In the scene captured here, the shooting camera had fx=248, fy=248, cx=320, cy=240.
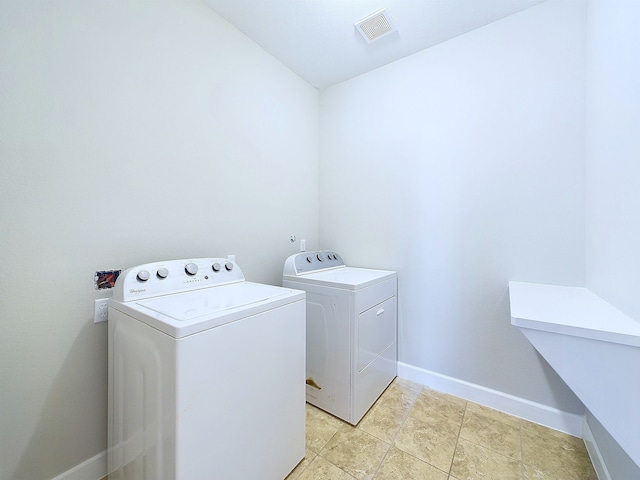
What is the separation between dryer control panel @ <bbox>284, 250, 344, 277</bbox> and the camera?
1.80 meters

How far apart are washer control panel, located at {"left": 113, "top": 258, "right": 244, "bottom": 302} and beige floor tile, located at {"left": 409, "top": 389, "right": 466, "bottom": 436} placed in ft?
4.76

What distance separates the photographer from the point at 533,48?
5.03ft

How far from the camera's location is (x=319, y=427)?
59.2 inches

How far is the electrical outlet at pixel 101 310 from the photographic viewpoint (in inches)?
45.9

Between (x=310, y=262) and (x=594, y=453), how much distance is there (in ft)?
5.99

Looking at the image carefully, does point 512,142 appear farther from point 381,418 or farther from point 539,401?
point 381,418

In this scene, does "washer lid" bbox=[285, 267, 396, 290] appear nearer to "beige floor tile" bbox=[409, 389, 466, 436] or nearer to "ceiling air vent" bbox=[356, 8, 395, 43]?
"beige floor tile" bbox=[409, 389, 466, 436]

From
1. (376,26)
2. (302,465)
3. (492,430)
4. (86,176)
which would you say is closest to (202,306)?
(86,176)

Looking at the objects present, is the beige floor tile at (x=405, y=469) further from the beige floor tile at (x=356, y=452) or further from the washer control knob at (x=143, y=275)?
the washer control knob at (x=143, y=275)

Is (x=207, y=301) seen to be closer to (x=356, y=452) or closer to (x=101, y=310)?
(x=101, y=310)

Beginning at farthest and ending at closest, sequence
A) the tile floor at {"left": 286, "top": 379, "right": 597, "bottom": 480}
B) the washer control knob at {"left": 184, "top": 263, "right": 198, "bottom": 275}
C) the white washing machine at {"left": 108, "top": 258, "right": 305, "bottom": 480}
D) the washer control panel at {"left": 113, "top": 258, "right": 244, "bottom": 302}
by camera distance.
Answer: the washer control knob at {"left": 184, "top": 263, "right": 198, "bottom": 275}
the tile floor at {"left": 286, "top": 379, "right": 597, "bottom": 480}
the washer control panel at {"left": 113, "top": 258, "right": 244, "bottom": 302}
the white washing machine at {"left": 108, "top": 258, "right": 305, "bottom": 480}

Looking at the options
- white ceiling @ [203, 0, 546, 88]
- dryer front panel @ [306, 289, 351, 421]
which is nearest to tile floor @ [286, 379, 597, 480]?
dryer front panel @ [306, 289, 351, 421]

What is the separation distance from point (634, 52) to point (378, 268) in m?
1.68

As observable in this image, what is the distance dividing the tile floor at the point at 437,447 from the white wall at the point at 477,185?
221mm
